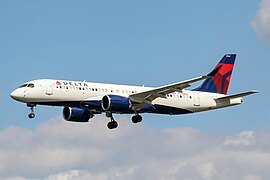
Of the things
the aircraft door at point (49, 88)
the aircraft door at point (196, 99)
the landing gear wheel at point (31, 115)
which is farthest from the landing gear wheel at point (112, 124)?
the landing gear wheel at point (31, 115)

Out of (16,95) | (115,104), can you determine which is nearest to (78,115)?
(115,104)

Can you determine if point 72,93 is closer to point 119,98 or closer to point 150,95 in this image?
point 119,98

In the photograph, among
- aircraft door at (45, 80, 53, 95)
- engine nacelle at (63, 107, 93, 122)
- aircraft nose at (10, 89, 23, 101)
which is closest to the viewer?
aircraft door at (45, 80, 53, 95)

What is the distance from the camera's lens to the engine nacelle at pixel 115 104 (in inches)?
3720

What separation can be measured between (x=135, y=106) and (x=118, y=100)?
8.45 feet

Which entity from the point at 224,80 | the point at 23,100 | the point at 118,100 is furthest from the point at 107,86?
the point at 224,80

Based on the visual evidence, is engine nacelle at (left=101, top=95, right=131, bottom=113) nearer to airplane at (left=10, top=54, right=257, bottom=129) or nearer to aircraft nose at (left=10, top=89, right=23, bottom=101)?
airplane at (left=10, top=54, right=257, bottom=129)

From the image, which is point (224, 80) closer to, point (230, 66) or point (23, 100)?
point (230, 66)

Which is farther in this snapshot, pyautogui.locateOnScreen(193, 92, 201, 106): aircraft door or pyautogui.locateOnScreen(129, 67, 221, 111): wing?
pyautogui.locateOnScreen(193, 92, 201, 106): aircraft door

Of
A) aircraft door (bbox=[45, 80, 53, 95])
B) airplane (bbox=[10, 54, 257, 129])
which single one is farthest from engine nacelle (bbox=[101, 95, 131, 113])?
aircraft door (bbox=[45, 80, 53, 95])

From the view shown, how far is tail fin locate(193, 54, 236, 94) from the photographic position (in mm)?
106562

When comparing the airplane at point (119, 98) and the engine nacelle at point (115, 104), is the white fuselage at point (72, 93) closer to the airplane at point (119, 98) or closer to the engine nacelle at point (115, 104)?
the airplane at point (119, 98)

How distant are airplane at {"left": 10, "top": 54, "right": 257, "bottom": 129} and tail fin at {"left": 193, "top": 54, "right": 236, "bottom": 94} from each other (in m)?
0.11

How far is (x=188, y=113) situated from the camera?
103m
